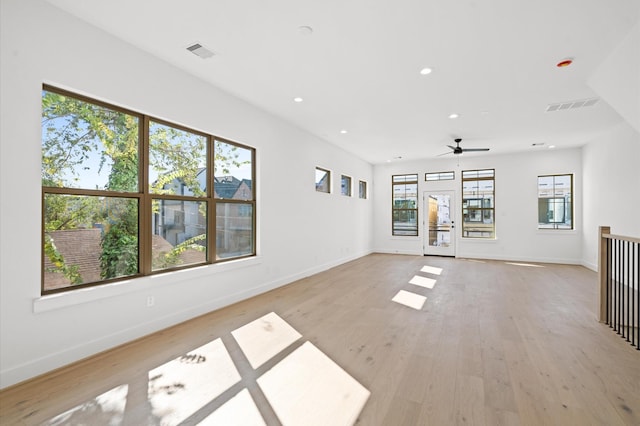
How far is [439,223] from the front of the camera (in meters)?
9.45

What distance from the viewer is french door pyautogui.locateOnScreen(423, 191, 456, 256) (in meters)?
9.22

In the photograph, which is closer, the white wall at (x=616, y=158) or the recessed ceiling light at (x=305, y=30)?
the recessed ceiling light at (x=305, y=30)

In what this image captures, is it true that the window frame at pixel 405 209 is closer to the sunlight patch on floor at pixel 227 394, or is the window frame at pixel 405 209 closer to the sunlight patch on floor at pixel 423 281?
the sunlight patch on floor at pixel 423 281

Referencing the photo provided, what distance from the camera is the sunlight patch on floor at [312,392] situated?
192cm

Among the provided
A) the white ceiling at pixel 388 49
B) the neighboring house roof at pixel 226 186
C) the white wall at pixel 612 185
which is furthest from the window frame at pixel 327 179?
the white wall at pixel 612 185

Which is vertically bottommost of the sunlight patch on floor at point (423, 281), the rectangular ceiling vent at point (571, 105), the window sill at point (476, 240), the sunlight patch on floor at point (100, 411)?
the sunlight patch on floor at point (423, 281)

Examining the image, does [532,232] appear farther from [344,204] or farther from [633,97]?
[633,97]

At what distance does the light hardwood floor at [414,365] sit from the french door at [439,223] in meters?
4.55

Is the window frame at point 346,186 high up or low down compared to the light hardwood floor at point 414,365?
up

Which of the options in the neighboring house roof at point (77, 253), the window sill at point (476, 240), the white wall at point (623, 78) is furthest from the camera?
the window sill at point (476, 240)

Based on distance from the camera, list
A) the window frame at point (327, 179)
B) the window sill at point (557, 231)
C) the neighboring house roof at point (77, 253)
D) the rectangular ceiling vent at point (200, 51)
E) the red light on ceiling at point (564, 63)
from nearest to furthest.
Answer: the neighboring house roof at point (77, 253), the rectangular ceiling vent at point (200, 51), the red light on ceiling at point (564, 63), the window frame at point (327, 179), the window sill at point (557, 231)

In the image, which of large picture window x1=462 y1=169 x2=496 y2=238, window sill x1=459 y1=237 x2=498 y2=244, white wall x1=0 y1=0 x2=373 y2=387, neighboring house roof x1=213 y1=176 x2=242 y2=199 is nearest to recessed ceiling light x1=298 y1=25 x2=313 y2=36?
white wall x1=0 y1=0 x2=373 y2=387

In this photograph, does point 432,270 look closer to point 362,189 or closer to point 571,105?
point 362,189

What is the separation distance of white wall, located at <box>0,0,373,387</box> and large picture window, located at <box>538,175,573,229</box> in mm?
7683
